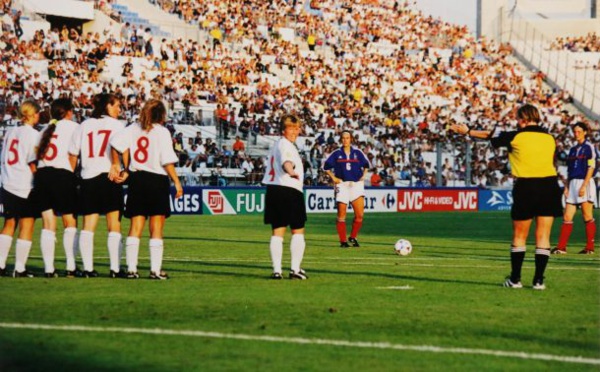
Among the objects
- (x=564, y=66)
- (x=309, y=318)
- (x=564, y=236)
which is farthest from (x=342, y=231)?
(x=564, y=66)

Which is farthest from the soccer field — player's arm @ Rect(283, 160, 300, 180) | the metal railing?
the metal railing

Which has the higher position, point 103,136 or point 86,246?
point 103,136

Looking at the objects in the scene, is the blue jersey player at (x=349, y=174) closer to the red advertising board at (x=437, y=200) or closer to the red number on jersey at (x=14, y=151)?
the red number on jersey at (x=14, y=151)

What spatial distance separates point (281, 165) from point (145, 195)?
1.70m

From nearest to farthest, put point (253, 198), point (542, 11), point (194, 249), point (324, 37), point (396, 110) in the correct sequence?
point (194, 249) → point (253, 198) → point (396, 110) → point (324, 37) → point (542, 11)

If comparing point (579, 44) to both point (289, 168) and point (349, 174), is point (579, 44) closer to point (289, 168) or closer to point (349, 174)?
point (349, 174)

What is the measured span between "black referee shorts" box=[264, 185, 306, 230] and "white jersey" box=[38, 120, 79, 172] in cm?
250

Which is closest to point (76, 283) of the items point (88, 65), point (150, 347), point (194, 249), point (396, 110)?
point (150, 347)

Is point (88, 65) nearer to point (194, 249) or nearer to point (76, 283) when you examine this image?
point (194, 249)

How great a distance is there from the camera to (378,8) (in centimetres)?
5928

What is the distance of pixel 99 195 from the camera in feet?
42.9

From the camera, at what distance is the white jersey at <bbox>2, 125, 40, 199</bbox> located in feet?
43.3

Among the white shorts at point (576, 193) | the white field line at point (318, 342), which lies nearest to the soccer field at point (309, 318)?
the white field line at point (318, 342)

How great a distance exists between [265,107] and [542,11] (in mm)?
32709
